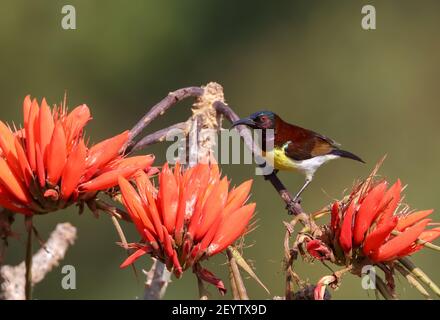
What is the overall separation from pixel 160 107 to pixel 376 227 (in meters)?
0.40

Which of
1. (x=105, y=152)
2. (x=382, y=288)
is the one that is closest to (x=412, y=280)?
(x=382, y=288)

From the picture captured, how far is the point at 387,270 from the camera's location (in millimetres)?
1059

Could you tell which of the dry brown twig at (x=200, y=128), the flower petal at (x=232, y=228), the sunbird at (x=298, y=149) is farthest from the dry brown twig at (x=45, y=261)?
the sunbird at (x=298, y=149)

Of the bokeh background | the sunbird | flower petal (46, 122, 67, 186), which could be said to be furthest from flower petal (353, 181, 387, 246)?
the bokeh background

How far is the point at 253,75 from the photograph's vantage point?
578cm

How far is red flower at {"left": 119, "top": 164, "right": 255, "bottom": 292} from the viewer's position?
101 cm

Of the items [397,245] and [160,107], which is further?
[160,107]

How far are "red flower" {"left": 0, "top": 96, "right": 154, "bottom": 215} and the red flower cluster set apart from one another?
0.24 m

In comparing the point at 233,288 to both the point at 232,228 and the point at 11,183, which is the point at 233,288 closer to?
the point at 232,228

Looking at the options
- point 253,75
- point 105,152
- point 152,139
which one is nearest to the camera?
point 105,152

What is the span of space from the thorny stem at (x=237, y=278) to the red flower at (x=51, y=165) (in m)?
0.16

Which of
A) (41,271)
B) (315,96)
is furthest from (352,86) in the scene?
(41,271)

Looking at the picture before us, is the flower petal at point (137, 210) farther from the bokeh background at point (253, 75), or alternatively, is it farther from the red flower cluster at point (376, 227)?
the bokeh background at point (253, 75)

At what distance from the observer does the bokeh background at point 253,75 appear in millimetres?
5156
